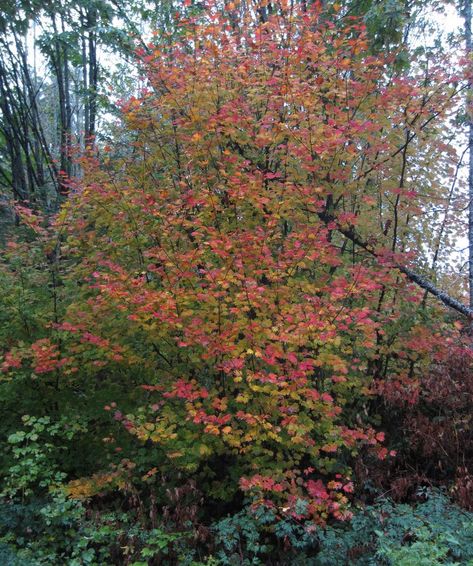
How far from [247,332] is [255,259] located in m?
0.78

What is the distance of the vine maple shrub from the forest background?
4 cm

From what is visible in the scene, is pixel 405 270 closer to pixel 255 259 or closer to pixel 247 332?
pixel 255 259

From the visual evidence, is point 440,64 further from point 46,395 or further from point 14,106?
point 14,106

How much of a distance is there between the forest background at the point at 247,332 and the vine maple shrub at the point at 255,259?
4 centimetres

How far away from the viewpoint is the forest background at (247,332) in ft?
14.1

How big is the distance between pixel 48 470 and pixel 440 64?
243 inches

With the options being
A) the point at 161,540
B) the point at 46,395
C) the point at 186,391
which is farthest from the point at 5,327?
the point at 161,540

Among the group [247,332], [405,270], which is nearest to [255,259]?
[247,332]

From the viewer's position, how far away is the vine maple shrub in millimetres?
4441

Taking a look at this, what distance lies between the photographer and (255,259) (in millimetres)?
4770

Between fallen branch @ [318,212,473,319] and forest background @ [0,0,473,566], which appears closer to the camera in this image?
forest background @ [0,0,473,566]

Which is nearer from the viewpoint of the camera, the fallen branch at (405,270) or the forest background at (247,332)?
the forest background at (247,332)

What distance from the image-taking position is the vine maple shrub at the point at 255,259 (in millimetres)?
4441

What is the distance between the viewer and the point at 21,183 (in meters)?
11.0
